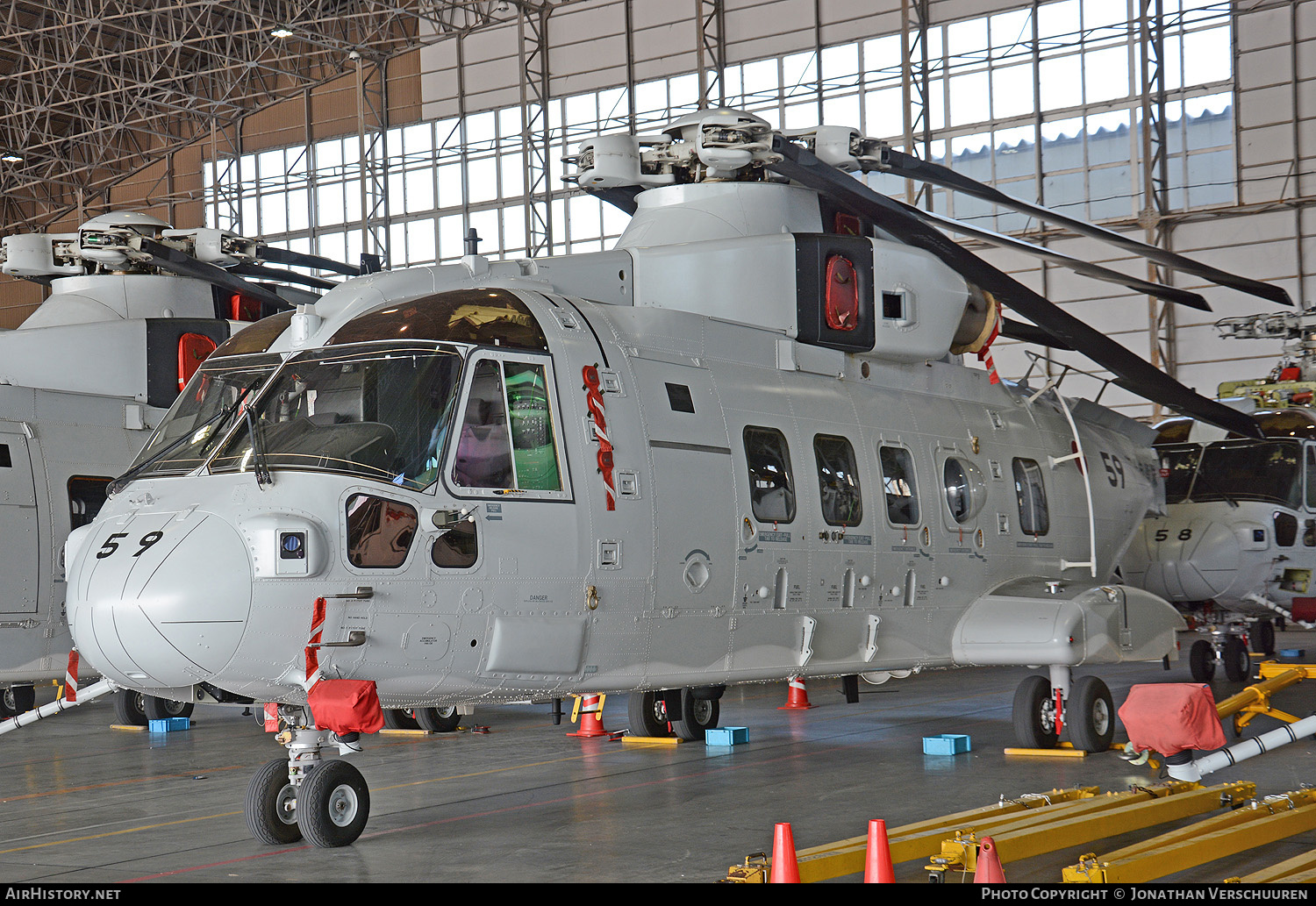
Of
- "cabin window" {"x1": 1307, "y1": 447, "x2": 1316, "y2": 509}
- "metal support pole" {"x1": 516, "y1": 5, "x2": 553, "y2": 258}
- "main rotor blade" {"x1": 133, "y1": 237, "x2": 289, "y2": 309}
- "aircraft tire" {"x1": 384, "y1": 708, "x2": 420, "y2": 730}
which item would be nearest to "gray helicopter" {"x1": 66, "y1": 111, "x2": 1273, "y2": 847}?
"aircraft tire" {"x1": 384, "y1": 708, "x2": 420, "y2": 730}

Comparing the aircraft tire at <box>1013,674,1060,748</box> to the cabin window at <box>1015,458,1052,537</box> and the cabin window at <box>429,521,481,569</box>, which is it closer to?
the cabin window at <box>1015,458,1052,537</box>

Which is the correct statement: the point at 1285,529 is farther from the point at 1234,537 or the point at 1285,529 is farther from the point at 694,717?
the point at 694,717

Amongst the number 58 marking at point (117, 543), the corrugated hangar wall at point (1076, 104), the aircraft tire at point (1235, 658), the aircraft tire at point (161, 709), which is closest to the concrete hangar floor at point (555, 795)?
the aircraft tire at point (161, 709)

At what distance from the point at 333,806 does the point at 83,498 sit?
7087mm

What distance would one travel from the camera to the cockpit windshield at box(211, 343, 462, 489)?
6.93 m

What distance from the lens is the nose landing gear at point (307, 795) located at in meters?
6.85

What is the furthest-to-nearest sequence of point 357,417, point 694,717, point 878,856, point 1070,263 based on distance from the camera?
point 694,717
point 1070,263
point 357,417
point 878,856

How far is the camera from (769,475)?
894cm

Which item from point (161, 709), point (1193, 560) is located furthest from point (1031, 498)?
point (161, 709)

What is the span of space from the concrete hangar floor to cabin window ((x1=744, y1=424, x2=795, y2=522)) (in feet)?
6.05

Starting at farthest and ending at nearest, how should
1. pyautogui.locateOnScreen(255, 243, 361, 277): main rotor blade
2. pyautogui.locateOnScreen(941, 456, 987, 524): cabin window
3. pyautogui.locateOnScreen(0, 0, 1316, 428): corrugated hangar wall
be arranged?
pyautogui.locateOnScreen(0, 0, 1316, 428): corrugated hangar wall → pyautogui.locateOnScreen(255, 243, 361, 277): main rotor blade → pyautogui.locateOnScreen(941, 456, 987, 524): cabin window

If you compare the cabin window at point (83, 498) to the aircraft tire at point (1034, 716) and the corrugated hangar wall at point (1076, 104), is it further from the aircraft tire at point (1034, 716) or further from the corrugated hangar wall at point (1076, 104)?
the corrugated hangar wall at point (1076, 104)

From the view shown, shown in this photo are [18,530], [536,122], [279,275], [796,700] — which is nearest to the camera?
[18,530]

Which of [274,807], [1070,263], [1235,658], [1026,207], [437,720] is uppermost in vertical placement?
[1026,207]
